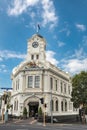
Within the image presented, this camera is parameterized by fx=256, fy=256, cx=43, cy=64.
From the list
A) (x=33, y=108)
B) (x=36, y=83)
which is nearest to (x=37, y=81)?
(x=36, y=83)

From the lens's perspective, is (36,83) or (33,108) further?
(36,83)

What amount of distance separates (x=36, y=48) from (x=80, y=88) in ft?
48.4

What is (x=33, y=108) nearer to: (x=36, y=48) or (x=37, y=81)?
(x=37, y=81)

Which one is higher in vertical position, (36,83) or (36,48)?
(36,48)

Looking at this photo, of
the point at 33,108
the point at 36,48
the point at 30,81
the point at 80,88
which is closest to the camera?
Answer: the point at 80,88

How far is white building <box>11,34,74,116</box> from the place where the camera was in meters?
57.9

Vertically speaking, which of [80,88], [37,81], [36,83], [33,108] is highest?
[37,81]

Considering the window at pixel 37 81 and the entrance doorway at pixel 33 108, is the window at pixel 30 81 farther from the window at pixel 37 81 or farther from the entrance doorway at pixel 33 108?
the entrance doorway at pixel 33 108

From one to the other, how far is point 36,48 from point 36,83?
8.85 metres

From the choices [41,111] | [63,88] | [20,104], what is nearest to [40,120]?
[41,111]

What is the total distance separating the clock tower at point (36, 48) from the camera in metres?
61.3

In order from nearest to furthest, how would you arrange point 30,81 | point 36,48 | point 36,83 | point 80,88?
point 80,88 < point 36,83 < point 30,81 < point 36,48

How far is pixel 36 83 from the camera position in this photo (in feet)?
193

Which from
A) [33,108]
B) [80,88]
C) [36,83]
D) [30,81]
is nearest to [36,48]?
[30,81]
